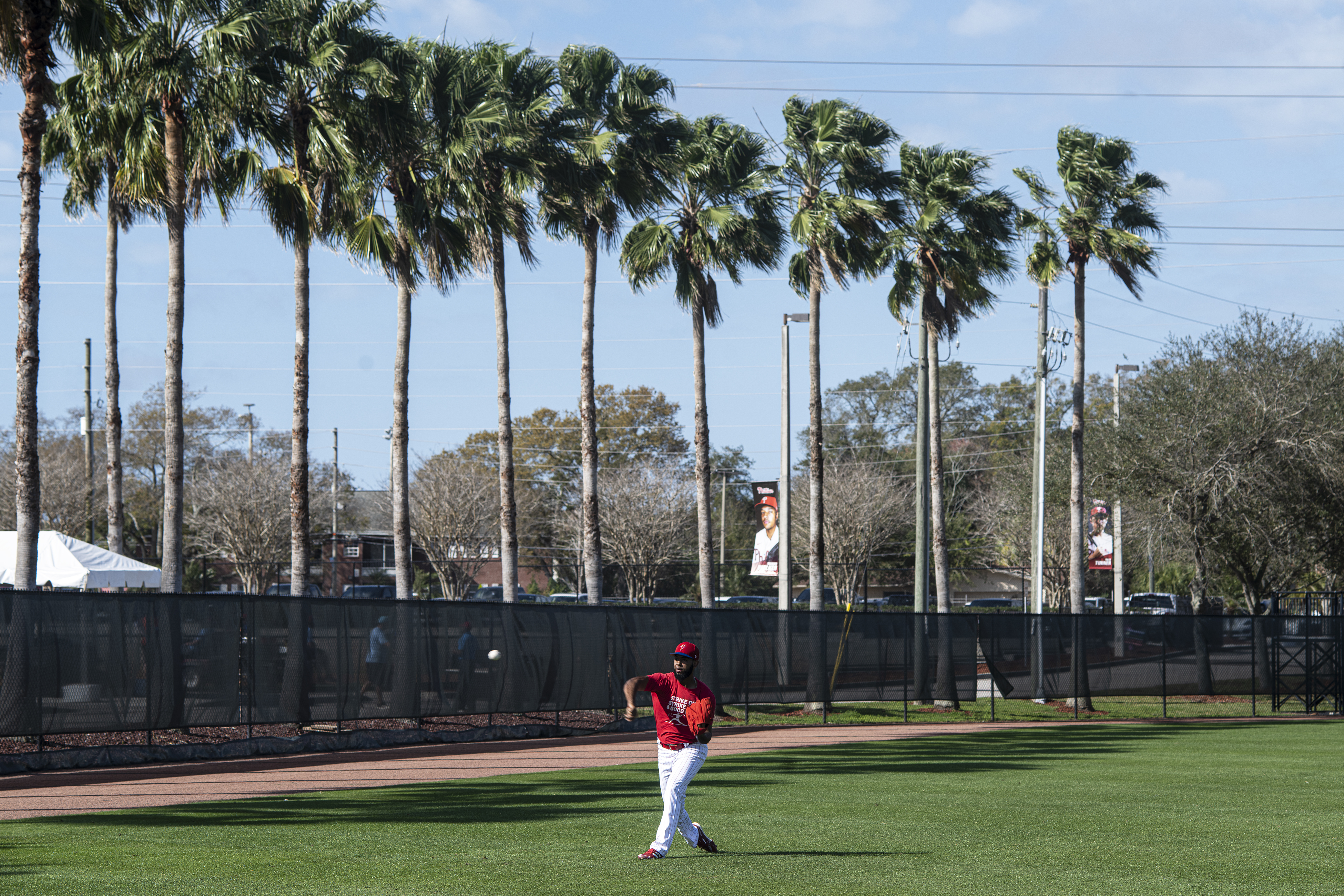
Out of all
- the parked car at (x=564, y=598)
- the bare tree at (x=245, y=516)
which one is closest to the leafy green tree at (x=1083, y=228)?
the parked car at (x=564, y=598)

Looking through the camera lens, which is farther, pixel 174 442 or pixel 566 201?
pixel 566 201

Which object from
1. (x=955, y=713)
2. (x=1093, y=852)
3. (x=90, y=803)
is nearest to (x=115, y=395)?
(x=90, y=803)

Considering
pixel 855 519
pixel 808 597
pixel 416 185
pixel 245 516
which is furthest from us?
pixel 855 519

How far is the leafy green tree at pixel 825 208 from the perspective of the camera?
28.6 m

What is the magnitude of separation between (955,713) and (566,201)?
13.5 metres

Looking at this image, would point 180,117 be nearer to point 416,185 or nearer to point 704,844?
point 416,185

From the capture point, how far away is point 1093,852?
10422 mm

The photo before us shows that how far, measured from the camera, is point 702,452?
95.6 feet

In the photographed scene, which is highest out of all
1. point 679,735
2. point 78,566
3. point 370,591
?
point 78,566

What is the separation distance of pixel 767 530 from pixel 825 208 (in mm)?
18304

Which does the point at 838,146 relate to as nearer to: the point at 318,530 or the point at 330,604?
the point at 330,604

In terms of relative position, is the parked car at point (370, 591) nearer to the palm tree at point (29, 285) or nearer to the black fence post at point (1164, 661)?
the black fence post at point (1164, 661)

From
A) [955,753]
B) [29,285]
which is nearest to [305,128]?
[29,285]

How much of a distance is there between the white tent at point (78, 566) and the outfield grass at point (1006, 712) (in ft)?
40.3
